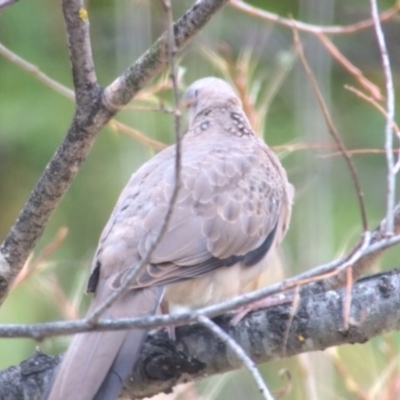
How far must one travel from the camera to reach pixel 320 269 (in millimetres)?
1971

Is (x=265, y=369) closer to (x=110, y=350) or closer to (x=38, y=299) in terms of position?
(x=38, y=299)

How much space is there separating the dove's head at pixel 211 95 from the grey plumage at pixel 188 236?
0.26 ft

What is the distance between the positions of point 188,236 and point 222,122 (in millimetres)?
823

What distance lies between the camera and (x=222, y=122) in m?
3.98

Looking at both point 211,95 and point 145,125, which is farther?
point 145,125

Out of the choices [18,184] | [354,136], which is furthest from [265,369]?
[18,184]

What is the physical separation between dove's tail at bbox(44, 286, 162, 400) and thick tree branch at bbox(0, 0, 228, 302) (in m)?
0.32

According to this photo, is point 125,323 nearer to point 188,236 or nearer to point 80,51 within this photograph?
point 80,51

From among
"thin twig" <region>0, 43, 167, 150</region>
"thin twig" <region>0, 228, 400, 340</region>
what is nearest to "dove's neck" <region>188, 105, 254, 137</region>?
"thin twig" <region>0, 43, 167, 150</region>

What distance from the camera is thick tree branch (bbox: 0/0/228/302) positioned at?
2576 millimetres

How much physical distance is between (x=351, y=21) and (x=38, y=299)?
2517 millimetres

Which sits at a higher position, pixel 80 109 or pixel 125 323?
pixel 80 109

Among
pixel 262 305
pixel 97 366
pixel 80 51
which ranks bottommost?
pixel 97 366

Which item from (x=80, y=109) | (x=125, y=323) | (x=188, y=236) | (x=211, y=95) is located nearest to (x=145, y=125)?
(x=211, y=95)
